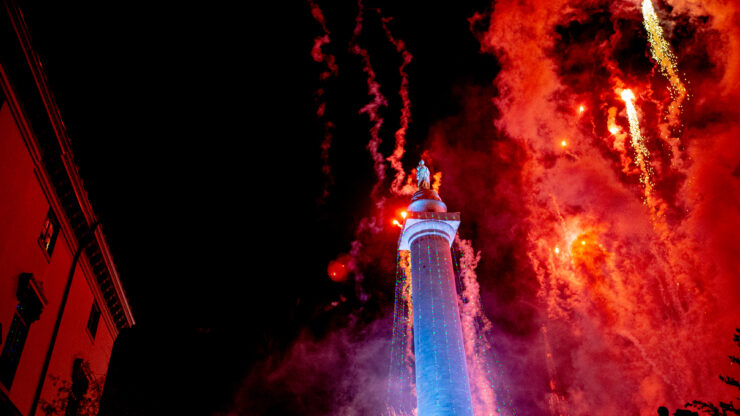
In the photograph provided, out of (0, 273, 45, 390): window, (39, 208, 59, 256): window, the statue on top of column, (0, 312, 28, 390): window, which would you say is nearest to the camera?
(0, 312, 28, 390): window

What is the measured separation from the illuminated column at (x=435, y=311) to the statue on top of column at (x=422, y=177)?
817 mm

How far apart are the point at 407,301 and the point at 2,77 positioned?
1064 inches

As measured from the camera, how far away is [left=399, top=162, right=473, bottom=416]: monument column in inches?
1026

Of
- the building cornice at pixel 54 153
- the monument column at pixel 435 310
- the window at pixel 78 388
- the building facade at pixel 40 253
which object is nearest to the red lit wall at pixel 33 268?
the building facade at pixel 40 253

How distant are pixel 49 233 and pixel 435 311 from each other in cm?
1941

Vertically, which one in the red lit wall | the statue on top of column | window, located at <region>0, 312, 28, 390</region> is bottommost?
window, located at <region>0, 312, 28, 390</region>

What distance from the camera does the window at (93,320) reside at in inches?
883

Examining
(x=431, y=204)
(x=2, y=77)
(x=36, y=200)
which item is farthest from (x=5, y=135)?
(x=431, y=204)

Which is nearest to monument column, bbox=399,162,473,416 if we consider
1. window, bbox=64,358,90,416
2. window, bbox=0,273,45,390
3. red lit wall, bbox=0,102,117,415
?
window, bbox=64,358,90,416

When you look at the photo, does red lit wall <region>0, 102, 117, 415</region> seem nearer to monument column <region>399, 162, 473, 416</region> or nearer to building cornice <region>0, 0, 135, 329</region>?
building cornice <region>0, 0, 135, 329</region>

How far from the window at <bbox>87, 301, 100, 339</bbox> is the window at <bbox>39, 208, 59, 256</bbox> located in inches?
204

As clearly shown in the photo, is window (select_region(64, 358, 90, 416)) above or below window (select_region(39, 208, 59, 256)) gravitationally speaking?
below

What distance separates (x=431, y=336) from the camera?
92.1 feet

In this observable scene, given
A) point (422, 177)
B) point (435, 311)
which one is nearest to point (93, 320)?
point (435, 311)
